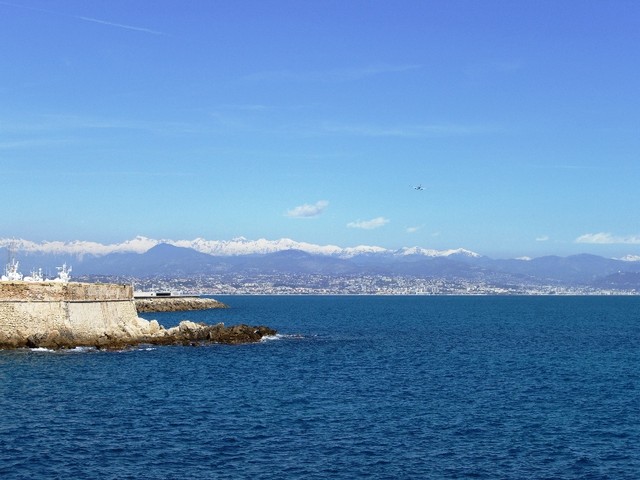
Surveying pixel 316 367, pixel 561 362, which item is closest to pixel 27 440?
pixel 316 367

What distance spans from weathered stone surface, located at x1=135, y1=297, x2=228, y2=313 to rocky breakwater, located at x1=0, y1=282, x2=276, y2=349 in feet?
214

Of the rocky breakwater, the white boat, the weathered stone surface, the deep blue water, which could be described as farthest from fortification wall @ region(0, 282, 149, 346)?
the weathered stone surface

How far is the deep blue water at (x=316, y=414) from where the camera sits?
30.1 m

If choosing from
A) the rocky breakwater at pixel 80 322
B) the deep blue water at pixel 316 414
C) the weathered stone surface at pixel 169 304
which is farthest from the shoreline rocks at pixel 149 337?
the weathered stone surface at pixel 169 304

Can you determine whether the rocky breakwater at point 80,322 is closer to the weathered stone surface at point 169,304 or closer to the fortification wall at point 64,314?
the fortification wall at point 64,314

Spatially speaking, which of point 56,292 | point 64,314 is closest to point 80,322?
point 64,314

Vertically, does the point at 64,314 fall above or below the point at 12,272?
below

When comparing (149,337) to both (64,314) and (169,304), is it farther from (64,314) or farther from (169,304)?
(169,304)

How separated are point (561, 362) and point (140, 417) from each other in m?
38.7

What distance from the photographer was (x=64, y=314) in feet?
217

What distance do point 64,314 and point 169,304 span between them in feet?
274

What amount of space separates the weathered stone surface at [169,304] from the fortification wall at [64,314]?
68.0 meters

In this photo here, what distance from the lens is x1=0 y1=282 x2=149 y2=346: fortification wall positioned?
206ft

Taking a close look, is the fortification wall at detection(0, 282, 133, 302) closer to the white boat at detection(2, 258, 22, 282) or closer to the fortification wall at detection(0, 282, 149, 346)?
the fortification wall at detection(0, 282, 149, 346)
